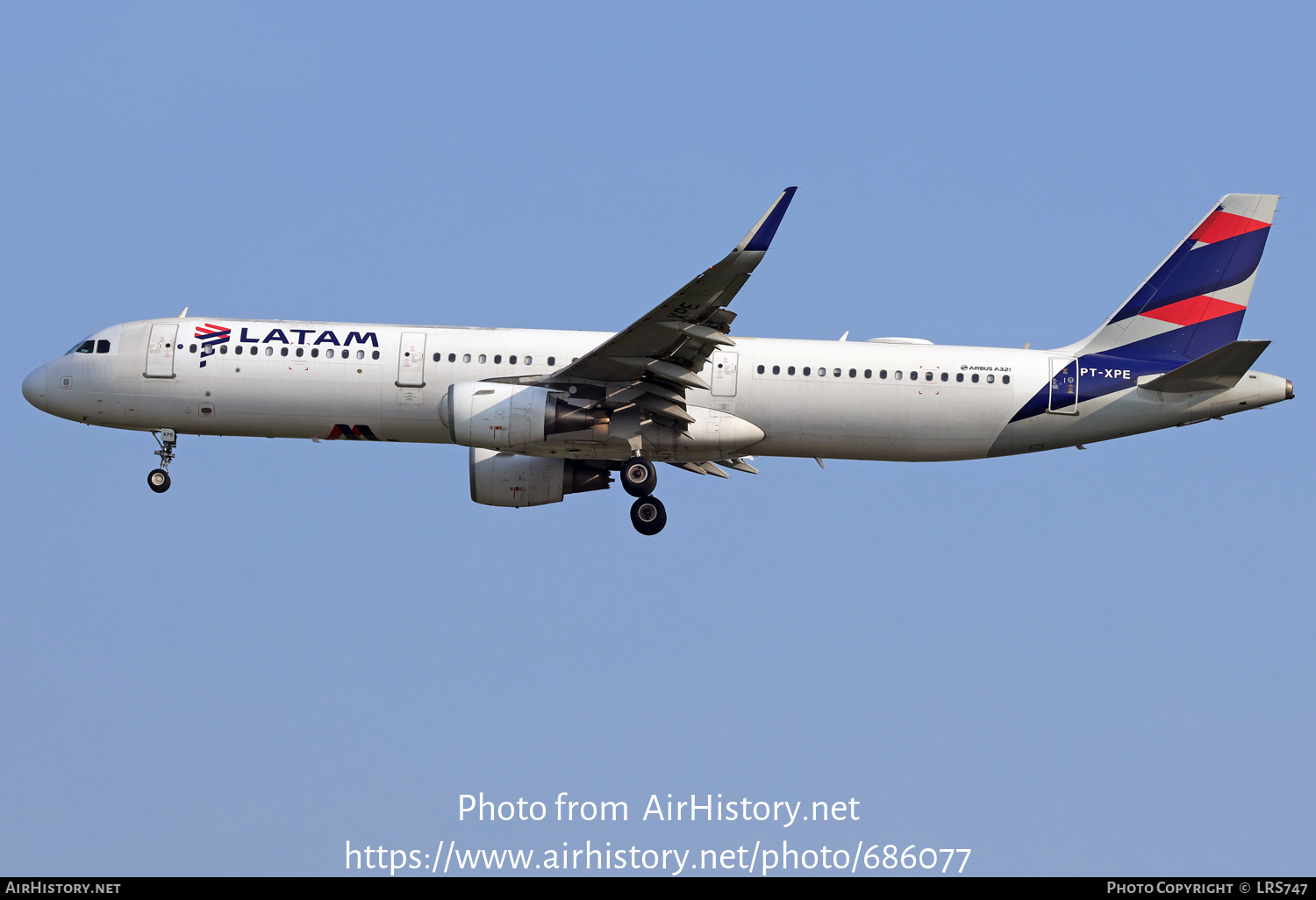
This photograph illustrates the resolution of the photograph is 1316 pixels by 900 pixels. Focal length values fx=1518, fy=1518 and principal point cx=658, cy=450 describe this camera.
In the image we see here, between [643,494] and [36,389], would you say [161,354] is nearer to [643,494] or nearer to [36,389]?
[36,389]

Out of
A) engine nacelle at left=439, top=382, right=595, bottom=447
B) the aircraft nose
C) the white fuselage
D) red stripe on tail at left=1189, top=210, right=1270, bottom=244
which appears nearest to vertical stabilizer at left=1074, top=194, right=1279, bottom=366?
red stripe on tail at left=1189, top=210, right=1270, bottom=244

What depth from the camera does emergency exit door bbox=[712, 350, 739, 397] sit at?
3562 centimetres

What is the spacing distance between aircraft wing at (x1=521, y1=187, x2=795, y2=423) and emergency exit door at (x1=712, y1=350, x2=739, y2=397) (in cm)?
74

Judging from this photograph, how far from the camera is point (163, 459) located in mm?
37531

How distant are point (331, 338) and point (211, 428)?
377cm

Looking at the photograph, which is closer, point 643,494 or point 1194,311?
point 643,494

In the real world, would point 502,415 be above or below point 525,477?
above

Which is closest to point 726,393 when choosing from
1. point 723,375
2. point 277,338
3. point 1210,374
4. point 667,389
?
point 723,375

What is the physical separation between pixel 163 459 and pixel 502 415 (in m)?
9.45

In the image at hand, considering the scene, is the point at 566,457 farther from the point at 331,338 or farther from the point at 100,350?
the point at 100,350

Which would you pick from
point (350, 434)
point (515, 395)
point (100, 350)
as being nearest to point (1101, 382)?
point (515, 395)

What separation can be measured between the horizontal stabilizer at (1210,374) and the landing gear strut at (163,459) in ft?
77.1

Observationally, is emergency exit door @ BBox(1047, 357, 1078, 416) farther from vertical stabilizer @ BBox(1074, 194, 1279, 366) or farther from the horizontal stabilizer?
the horizontal stabilizer

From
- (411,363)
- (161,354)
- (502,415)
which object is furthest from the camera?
(161,354)
